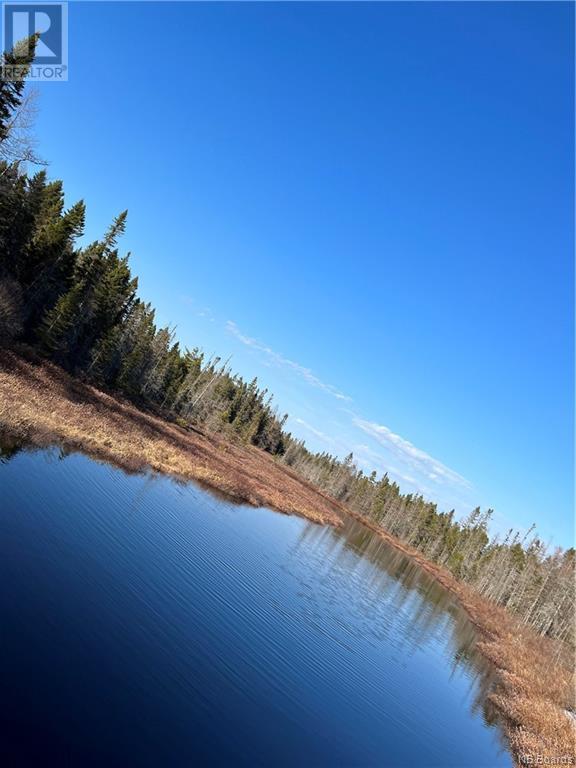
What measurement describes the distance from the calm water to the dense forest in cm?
2046

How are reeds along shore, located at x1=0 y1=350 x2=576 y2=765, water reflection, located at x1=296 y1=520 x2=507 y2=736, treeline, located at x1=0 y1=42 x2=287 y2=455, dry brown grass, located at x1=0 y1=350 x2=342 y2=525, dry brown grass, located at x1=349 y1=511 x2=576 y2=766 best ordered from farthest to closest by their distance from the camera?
treeline, located at x1=0 y1=42 x2=287 y2=455
water reflection, located at x1=296 y1=520 x2=507 y2=736
dry brown grass, located at x1=0 y1=350 x2=342 y2=525
reeds along shore, located at x1=0 y1=350 x2=576 y2=765
dry brown grass, located at x1=349 y1=511 x2=576 y2=766

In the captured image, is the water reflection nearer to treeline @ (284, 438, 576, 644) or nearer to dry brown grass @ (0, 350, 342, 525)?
dry brown grass @ (0, 350, 342, 525)

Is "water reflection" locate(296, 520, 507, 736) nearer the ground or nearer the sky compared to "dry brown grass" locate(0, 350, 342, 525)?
nearer the ground

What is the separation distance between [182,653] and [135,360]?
2692 inches

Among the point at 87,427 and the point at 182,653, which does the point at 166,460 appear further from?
the point at 182,653

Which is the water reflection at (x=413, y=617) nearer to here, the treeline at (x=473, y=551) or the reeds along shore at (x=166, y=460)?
the reeds along shore at (x=166, y=460)

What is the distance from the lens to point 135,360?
3127 inches

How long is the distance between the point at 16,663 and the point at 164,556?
39.8 ft

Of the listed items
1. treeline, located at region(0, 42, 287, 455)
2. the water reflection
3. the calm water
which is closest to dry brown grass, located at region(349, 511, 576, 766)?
the water reflection

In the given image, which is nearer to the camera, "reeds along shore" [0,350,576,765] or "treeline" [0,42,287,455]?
"reeds along shore" [0,350,576,765]

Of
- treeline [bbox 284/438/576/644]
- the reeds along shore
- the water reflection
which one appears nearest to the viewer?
the reeds along shore

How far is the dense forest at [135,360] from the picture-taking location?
4875 centimetres

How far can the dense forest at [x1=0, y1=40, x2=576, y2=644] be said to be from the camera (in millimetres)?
48750

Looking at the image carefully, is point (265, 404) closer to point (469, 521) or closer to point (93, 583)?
point (469, 521)
